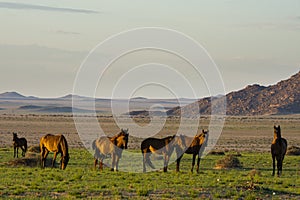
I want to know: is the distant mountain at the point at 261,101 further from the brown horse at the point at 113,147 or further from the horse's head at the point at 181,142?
the brown horse at the point at 113,147

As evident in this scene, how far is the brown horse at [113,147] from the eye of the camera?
2652 centimetres

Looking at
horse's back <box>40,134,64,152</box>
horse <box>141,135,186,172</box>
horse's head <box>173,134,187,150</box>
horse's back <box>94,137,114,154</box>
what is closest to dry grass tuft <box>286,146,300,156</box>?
horse's head <box>173,134,187,150</box>

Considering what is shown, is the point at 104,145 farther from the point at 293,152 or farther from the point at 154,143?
the point at 293,152

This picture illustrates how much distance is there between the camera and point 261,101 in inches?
6821

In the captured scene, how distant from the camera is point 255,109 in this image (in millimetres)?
168625

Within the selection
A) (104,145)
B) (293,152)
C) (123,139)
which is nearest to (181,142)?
(123,139)

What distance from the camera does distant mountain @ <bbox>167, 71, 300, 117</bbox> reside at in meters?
164

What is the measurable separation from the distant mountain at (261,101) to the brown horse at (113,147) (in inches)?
5194

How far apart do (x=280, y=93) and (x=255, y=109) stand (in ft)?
32.7

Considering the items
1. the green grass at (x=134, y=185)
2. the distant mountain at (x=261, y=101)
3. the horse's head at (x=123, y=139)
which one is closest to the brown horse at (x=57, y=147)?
the green grass at (x=134, y=185)

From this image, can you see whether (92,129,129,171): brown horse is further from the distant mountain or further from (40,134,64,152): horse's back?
the distant mountain

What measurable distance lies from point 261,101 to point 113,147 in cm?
14998

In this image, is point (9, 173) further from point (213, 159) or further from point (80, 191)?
point (213, 159)

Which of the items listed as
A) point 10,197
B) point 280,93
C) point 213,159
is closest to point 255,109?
point 280,93
